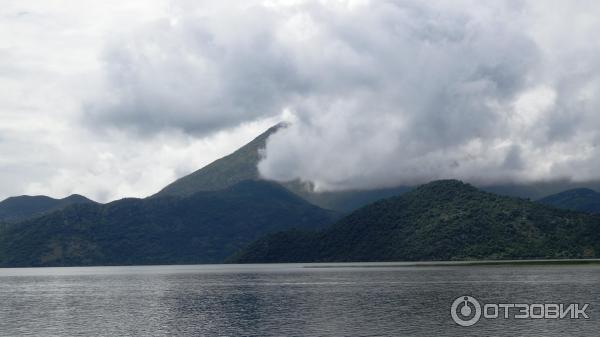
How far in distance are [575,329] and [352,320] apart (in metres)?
40.9

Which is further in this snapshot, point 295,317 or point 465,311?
point 465,311

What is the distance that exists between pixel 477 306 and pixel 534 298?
25581 millimetres

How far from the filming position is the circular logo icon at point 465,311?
131750mm

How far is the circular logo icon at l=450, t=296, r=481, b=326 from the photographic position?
132 m

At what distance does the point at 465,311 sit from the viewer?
5945 inches

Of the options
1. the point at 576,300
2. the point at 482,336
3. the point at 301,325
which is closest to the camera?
the point at 482,336

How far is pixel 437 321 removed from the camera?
133 m

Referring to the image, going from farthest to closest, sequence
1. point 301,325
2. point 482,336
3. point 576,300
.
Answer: point 576,300, point 301,325, point 482,336

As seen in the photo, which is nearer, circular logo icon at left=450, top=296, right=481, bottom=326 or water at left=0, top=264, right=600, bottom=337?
water at left=0, top=264, right=600, bottom=337

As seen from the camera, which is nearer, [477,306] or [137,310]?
[477,306]

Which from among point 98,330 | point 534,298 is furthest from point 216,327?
point 534,298

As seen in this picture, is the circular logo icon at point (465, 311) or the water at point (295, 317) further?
the circular logo icon at point (465, 311)

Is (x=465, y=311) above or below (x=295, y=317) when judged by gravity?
above

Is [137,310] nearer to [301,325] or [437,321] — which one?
[301,325]
